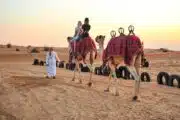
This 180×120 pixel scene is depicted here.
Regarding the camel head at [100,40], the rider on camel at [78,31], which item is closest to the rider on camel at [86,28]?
the rider on camel at [78,31]

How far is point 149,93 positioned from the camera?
1656cm

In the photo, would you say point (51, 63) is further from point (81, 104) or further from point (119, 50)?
point (81, 104)

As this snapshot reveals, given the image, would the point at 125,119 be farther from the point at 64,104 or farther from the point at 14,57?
the point at 14,57

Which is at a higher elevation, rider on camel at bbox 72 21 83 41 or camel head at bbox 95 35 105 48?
rider on camel at bbox 72 21 83 41

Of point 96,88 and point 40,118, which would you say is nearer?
point 40,118

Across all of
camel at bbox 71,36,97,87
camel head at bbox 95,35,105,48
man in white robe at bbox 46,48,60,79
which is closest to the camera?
Answer: camel at bbox 71,36,97,87

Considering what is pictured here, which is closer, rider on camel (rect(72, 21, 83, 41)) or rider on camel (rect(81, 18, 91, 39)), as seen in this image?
rider on camel (rect(81, 18, 91, 39))

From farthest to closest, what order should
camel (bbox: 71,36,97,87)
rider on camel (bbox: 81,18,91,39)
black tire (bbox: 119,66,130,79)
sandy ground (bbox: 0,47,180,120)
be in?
1. black tire (bbox: 119,66,130,79)
2. rider on camel (bbox: 81,18,91,39)
3. camel (bbox: 71,36,97,87)
4. sandy ground (bbox: 0,47,180,120)

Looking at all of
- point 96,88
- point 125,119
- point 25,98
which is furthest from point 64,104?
point 96,88

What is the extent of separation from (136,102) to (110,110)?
1.64 meters

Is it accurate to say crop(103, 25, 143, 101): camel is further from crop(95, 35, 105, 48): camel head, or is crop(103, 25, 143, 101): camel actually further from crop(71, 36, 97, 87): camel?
crop(95, 35, 105, 48): camel head

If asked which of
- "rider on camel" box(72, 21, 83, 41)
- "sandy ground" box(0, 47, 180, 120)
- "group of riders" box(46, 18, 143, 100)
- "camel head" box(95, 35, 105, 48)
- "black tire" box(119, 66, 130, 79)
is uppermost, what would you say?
"rider on camel" box(72, 21, 83, 41)

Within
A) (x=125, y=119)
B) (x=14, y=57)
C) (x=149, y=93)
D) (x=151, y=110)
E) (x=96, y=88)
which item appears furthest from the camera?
(x=14, y=57)

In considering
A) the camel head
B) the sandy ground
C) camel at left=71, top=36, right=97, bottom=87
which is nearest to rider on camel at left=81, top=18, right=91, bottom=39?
camel at left=71, top=36, right=97, bottom=87
